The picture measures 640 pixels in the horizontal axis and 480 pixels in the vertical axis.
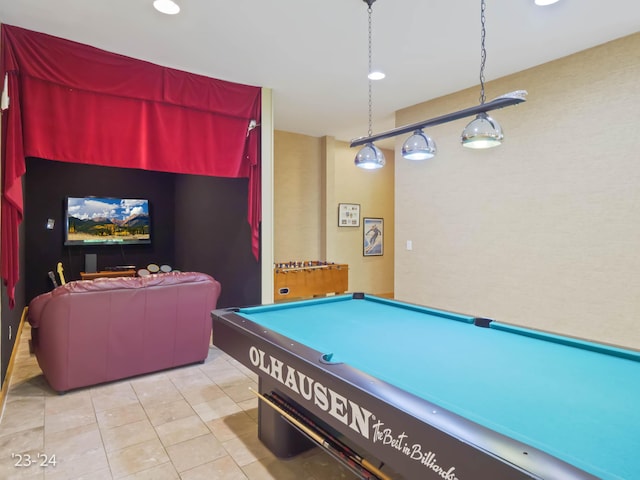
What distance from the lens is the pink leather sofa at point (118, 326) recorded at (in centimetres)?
291

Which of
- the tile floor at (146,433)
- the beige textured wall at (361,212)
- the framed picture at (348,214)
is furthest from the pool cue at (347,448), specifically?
the framed picture at (348,214)

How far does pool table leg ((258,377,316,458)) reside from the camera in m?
2.21

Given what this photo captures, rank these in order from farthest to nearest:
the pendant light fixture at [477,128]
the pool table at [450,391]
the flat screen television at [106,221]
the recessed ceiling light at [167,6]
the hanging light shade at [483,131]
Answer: the flat screen television at [106,221] < the recessed ceiling light at [167,6] < the hanging light shade at [483,131] < the pendant light fixture at [477,128] < the pool table at [450,391]

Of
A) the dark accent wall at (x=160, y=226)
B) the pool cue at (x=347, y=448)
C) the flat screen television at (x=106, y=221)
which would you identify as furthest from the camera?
the flat screen television at (x=106, y=221)

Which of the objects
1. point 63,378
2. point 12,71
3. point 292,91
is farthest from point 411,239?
point 12,71

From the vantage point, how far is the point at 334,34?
318cm

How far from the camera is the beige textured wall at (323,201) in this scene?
6.38 metres

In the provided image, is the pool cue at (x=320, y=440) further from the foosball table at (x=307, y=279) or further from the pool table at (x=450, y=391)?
the foosball table at (x=307, y=279)

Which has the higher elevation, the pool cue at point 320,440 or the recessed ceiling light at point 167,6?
the recessed ceiling light at point 167,6

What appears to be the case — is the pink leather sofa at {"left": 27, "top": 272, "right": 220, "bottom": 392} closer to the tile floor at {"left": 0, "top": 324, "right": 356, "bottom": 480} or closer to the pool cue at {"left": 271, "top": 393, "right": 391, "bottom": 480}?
the tile floor at {"left": 0, "top": 324, "right": 356, "bottom": 480}

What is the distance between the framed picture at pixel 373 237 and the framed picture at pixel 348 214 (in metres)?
0.25

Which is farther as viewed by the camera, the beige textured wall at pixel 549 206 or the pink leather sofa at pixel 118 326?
the beige textured wall at pixel 549 206

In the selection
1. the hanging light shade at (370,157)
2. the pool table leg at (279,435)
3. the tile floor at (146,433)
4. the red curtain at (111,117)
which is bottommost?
the tile floor at (146,433)

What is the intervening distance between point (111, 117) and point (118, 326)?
1.89 metres
